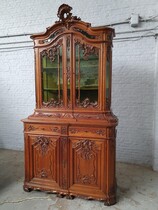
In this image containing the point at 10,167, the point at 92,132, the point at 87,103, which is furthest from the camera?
the point at 10,167

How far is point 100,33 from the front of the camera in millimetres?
2328

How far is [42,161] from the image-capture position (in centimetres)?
259

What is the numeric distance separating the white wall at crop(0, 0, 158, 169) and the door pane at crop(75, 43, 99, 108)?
118 cm

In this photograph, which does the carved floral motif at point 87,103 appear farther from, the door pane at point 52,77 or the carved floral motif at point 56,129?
the carved floral motif at point 56,129

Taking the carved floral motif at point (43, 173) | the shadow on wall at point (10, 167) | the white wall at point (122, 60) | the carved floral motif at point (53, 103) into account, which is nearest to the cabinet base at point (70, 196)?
the carved floral motif at point (43, 173)

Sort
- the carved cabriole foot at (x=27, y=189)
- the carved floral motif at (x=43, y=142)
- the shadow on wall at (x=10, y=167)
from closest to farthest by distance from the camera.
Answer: the carved floral motif at (x=43, y=142) < the carved cabriole foot at (x=27, y=189) < the shadow on wall at (x=10, y=167)

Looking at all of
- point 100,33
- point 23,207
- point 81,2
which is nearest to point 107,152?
point 23,207

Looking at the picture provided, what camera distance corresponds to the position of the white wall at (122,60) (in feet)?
11.0

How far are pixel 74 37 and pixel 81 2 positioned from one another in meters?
1.53

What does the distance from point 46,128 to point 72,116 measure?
374mm

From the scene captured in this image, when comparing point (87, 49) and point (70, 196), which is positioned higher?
point (87, 49)

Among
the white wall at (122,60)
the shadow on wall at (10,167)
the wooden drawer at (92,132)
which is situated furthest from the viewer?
the white wall at (122,60)

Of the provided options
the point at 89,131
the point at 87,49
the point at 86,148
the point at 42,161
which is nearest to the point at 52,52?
the point at 87,49

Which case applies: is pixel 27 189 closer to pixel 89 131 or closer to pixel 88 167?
pixel 88 167
